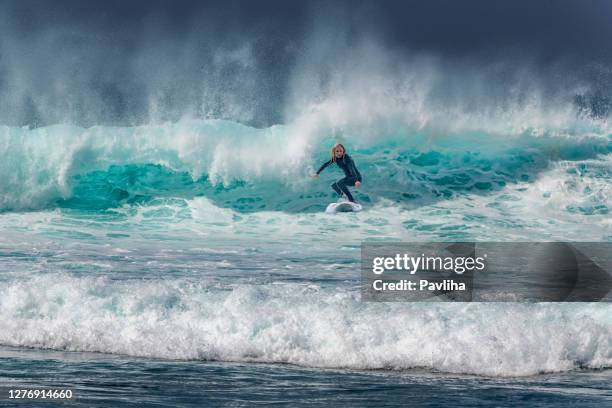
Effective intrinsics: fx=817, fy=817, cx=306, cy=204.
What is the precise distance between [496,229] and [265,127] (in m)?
4.25

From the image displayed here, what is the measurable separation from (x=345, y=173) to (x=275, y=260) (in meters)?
2.47

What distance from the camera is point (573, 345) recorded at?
8.29 m

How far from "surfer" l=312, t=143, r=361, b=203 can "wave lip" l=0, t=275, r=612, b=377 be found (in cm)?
326

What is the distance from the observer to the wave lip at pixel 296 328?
8156 mm

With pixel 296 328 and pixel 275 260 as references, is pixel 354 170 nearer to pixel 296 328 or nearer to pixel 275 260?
pixel 275 260

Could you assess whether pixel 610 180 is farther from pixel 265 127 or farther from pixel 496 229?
pixel 265 127

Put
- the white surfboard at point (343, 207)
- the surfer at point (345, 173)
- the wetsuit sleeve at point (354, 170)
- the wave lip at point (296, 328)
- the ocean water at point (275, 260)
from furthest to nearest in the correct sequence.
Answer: the wetsuit sleeve at point (354, 170) → the surfer at point (345, 173) → the white surfboard at point (343, 207) → the wave lip at point (296, 328) → the ocean water at point (275, 260)

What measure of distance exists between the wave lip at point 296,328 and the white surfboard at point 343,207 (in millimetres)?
2837

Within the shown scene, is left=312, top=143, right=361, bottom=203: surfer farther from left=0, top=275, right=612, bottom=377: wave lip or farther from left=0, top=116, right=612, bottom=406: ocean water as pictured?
left=0, top=275, right=612, bottom=377: wave lip

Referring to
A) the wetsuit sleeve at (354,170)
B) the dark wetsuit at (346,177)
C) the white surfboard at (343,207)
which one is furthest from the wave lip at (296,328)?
the wetsuit sleeve at (354,170)

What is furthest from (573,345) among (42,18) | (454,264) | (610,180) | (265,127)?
(42,18)

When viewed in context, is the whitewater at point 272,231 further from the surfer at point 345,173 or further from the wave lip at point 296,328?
the surfer at point 345,173

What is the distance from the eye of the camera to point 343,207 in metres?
13.0

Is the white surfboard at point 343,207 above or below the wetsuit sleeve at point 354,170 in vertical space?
below
